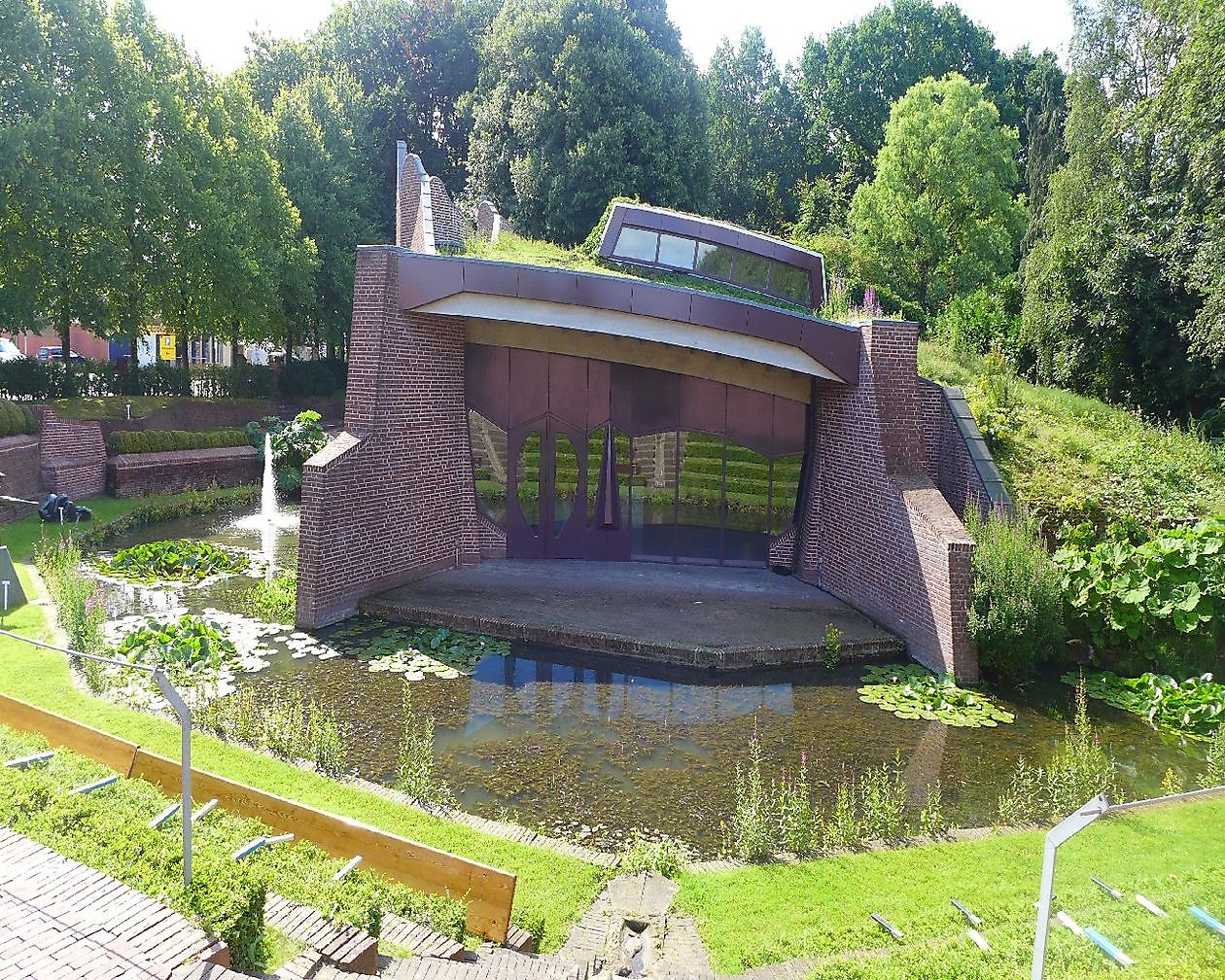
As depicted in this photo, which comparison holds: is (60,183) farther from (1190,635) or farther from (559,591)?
→ (1190,635)

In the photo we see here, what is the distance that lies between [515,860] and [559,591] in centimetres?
740

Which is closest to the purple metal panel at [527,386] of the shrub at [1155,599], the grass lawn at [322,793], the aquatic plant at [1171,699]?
the grass lawn at [322,793]

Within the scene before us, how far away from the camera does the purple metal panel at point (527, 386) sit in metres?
15.6

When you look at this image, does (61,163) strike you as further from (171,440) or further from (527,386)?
(527,386)

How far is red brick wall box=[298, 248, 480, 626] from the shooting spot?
1254 centimetres

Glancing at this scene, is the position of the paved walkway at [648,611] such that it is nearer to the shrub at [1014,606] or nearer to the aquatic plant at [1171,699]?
the shrub at [1014,606]

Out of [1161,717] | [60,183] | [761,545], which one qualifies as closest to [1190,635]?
[1161,717]

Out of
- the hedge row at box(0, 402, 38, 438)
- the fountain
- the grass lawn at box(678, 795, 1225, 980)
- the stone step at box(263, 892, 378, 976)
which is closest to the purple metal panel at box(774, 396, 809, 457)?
the fountain

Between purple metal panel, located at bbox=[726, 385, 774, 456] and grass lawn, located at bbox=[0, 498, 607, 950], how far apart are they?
9498mm

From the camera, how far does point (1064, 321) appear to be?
19703mm

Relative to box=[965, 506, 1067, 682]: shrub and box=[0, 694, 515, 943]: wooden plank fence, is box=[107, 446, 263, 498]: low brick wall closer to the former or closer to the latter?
box=[0, 694, 515, 943]: wooden plank fence

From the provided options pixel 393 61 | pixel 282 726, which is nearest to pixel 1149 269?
pixel 282 726

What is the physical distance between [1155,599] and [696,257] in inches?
357

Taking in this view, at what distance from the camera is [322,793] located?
7.58 m
